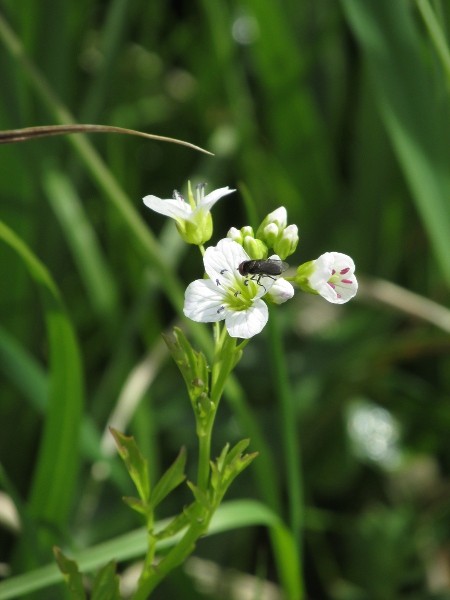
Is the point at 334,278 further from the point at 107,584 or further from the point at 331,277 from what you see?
the point at 107,584

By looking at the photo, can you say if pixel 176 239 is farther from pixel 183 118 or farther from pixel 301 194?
pixel 183 118

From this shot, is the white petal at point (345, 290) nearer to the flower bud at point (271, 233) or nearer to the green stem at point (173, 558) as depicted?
the flower bud at point (271, 233)

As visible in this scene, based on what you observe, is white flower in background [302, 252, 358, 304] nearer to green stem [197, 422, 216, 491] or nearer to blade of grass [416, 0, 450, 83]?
green stem [197, 422, 216, 491]

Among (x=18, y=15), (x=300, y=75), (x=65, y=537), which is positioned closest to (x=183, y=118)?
(x=300, y=75)

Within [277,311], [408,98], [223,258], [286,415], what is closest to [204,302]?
[223,258]

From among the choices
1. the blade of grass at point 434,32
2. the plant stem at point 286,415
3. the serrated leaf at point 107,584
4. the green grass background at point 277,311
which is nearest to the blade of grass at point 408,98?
the green grass background at point 277,311

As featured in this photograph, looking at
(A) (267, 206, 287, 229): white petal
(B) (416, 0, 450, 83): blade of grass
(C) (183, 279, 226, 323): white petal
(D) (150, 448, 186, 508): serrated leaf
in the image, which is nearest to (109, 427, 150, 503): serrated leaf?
(D) (150, 448, 186, 508): serrated leaf
